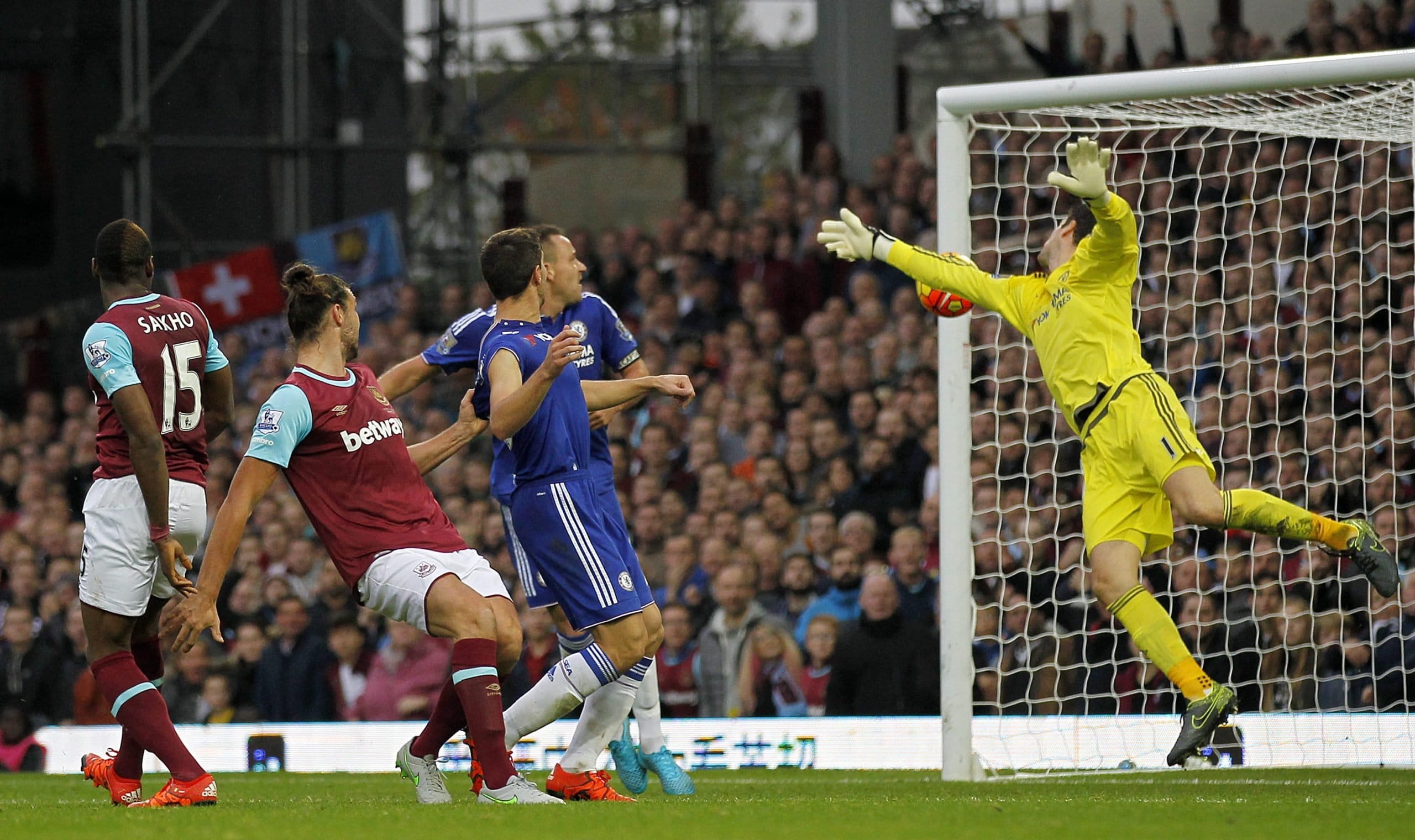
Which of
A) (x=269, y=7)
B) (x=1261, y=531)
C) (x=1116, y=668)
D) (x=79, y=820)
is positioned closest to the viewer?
(x=79, y=820)

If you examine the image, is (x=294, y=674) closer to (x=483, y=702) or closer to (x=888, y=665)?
(x=888, y=665)

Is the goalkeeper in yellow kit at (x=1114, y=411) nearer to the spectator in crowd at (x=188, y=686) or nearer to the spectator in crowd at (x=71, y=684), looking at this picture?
the spectator in crowd at (x=188, y=686)

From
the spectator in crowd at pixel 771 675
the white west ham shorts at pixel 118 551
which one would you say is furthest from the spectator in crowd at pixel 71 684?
the white west ham shorts at pixel 118 551

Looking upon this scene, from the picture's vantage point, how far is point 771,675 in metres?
10.1

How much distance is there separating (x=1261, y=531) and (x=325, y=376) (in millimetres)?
3545

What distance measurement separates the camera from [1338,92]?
8531 millimetres

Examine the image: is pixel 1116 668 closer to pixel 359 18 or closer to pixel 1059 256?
pixel 1059 256

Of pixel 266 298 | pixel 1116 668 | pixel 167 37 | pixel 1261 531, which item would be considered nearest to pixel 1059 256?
pixel 1261 531

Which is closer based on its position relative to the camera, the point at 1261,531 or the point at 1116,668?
the point at 1261,531

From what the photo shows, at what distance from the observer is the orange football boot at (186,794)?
5.99 meters

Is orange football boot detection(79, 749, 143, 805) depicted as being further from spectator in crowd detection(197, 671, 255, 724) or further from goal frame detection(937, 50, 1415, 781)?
spectator in crowd detection(197, 671, 255, 724)

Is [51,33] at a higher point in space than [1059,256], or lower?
higher

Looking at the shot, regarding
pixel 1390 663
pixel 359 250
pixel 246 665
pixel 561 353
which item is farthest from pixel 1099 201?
pixel 359 250

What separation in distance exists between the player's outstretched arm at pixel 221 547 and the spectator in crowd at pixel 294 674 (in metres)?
5.27
